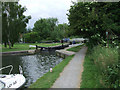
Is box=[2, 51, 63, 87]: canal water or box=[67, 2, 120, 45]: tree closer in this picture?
box=[2, 51, 63, 87]: canal water

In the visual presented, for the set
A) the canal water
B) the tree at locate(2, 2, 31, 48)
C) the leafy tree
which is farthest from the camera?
the leafy tree

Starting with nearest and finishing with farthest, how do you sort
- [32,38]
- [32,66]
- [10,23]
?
[32,66]
[10,23]
[32,38]

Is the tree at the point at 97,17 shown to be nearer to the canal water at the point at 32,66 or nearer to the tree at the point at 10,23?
the canal water at the point at 32,66

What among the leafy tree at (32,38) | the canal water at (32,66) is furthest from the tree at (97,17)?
the leafy tree at (32,38)

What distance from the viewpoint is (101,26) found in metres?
18.2

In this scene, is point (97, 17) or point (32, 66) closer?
point (32, 66)

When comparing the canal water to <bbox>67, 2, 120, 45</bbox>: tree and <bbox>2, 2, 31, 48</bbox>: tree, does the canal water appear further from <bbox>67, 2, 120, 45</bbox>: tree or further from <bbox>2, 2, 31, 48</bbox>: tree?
<bbox>2, 2, 31, 48</bbox>: tree

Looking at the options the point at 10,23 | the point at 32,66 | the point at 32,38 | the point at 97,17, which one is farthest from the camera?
the point at 32,38

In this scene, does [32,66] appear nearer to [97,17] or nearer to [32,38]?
[97,17]

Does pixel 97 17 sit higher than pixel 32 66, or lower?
higher

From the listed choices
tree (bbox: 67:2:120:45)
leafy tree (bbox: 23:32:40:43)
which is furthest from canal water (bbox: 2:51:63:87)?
leafy tree (bbox: 23:32:40:43)

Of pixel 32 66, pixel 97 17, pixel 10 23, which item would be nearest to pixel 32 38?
pixel 10 23

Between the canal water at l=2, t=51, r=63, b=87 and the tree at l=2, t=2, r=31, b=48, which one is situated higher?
the tree at l=2, t=2, r=31, b=48

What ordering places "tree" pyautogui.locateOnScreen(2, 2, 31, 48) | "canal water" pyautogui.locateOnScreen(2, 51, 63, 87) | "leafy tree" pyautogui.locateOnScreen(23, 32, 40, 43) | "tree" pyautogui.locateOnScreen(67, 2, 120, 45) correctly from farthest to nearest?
"leafy tree" pyautogui.locateOnScreen(23, 32, 40, 43)
"tree" pyautogui.locateOnScreen(2, 2, 31, 48)
"tree" pyautogui.locateOnScreen(67, 2, 120, 45)
"canal water" pyautogui.locateOnScreen(2, 51, 63, 87)
